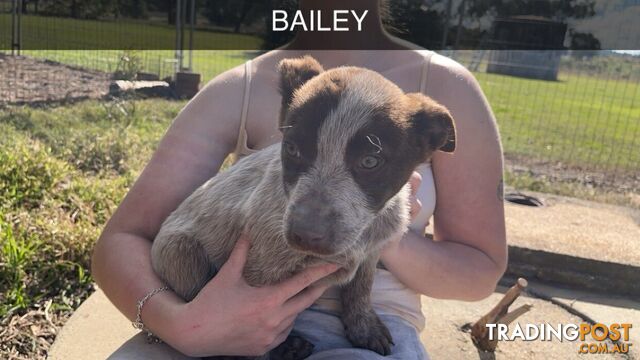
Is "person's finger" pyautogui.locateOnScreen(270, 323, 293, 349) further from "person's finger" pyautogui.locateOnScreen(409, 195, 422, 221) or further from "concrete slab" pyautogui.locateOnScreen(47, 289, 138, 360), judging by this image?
"concrete slab" pyautogui.locateOnScreen(47, 289, 138, 360)

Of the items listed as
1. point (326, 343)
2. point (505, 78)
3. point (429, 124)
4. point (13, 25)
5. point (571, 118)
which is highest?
point (429, 124)

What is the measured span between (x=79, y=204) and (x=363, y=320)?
3.11 meters

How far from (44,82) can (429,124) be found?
28.5 ft

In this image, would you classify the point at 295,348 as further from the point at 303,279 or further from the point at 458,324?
the point at 458,324

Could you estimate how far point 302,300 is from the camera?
6.53ft

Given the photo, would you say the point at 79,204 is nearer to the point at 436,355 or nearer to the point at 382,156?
the point at 436,355

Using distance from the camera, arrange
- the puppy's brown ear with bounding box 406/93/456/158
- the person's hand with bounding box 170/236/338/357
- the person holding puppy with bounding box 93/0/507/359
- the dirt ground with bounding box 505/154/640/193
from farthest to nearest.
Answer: the dirt ground with bounding box 505/154/640/193
the person holding puppy with bounding box 93/0/507/359
the person's hand with bounding box 170/236/338/357
the puppy's brown ear with bounding box 406/93/456/158

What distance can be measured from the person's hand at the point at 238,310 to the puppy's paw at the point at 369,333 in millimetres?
225

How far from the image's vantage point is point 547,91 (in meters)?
9.67

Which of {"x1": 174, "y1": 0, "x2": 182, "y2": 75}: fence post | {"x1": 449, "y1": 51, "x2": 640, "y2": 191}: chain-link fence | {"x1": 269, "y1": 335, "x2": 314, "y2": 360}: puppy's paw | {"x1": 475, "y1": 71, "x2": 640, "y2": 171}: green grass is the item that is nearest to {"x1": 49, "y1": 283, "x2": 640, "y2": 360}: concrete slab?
{"x1": 269, "y1": 335, "x2": 314, "y2": 360}: puppy's paw

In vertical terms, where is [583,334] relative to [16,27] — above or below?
below

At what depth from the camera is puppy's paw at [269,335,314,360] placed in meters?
2.08

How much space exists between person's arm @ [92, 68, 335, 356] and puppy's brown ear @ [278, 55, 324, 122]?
0.49 metres

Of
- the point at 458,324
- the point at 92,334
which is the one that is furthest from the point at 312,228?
the point at 458,324
